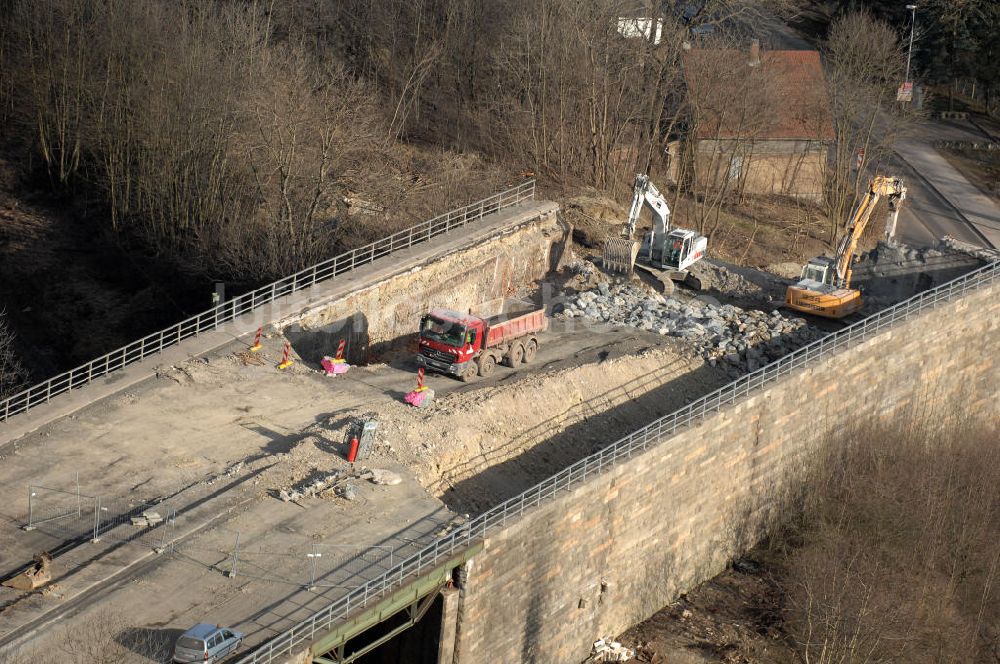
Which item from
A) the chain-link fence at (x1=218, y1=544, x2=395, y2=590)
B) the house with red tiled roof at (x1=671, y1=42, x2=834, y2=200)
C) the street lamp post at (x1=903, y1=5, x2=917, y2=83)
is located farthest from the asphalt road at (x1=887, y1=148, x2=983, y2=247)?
the chain-link fence at (x1=218, y1=544, x2=395, y2=590)

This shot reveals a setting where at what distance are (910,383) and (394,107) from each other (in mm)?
29880

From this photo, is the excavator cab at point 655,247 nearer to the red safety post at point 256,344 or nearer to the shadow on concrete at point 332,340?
the shadow on concrete at point 332,340

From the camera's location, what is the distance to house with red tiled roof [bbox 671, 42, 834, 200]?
6172 cm

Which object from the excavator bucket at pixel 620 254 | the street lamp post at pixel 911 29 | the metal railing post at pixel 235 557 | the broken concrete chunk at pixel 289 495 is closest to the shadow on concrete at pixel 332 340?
the broken concrete chunk at pixel 289 495

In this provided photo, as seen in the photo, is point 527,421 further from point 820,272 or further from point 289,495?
point 820,272

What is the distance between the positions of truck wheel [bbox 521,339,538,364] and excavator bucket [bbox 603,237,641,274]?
330 inches

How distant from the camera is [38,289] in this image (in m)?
51.6

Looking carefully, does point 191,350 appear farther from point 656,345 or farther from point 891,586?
point 891,586

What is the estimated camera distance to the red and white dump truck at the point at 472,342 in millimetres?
36562

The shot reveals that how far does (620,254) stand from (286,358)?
14.2 meters

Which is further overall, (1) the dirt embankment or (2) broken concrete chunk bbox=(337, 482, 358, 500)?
(1) the dirt embankment

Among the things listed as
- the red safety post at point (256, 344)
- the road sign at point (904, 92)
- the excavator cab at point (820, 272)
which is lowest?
the red safety post at point (256, 344)

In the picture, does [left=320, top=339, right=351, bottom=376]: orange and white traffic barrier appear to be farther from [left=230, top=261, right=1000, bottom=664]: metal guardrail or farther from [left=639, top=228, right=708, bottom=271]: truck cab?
[left=639, top=228, right=708, bottom=271]: truck cab

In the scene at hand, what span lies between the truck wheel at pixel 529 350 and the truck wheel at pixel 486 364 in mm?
1270
